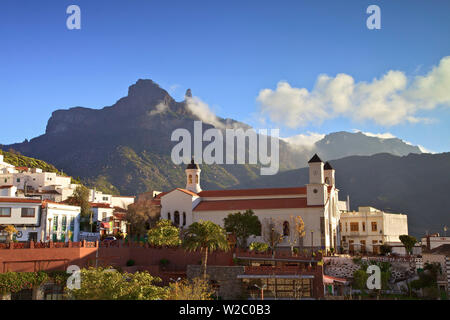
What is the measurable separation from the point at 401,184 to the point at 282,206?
10280 centimetres

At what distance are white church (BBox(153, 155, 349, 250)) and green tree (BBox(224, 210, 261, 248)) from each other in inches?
142

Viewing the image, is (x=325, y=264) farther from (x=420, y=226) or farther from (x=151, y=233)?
A: (x=420, y=226)

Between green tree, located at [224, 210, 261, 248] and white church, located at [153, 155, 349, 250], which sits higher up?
white church, located at [153, 155, 349, 250]

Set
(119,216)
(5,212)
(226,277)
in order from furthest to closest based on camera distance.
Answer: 1. (119,216)
2. (5,212)
3. (226,277)

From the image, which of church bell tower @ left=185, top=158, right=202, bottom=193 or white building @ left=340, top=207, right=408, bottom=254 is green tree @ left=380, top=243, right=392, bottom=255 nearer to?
white building @ left=340, top=207, right=408, bottom=254

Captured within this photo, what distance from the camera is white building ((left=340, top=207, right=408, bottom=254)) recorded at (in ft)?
245

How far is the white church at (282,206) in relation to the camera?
214 ft

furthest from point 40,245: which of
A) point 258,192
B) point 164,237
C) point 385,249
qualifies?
point 385,249

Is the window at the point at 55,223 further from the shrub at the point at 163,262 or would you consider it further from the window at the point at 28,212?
the shrub at the point at 163,262

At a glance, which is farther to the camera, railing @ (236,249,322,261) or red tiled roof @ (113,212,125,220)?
red tiled roof @ (113,212,125,220)

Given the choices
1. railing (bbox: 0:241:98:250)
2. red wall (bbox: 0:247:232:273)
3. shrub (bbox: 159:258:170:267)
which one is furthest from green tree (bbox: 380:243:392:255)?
railing (bbox: 0:241:98:250)

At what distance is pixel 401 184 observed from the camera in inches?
6161

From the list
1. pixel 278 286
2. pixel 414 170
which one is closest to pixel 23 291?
pixel 278 286

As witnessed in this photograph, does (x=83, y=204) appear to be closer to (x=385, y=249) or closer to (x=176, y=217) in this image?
(x=176, y=217)
